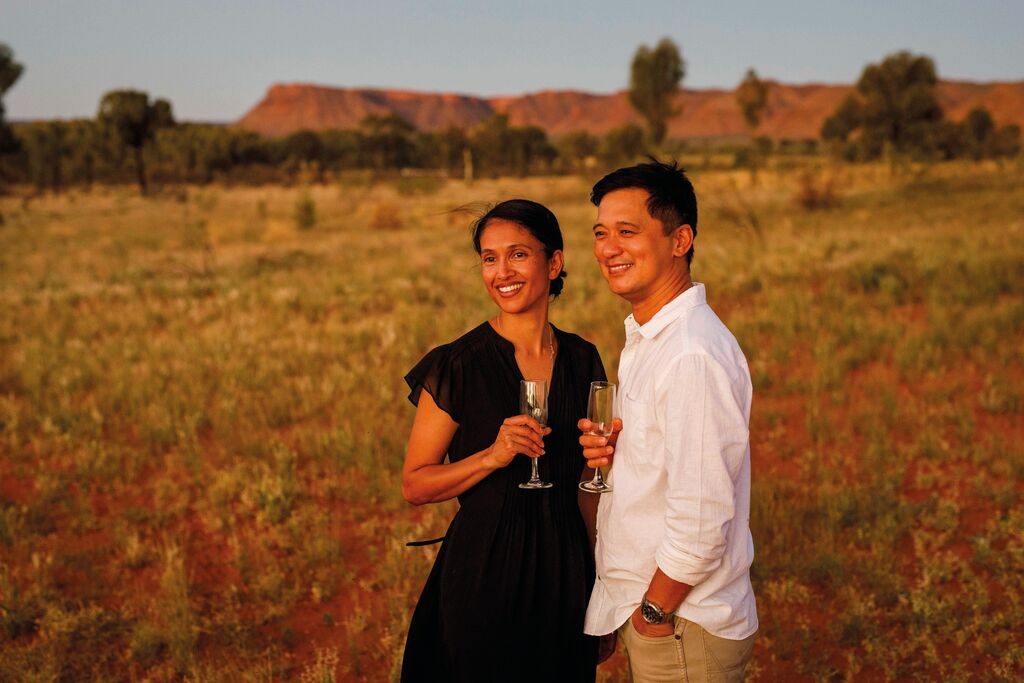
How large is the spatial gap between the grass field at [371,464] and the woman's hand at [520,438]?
2.31 meters

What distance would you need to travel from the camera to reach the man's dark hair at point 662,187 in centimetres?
205

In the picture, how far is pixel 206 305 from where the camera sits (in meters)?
12.7

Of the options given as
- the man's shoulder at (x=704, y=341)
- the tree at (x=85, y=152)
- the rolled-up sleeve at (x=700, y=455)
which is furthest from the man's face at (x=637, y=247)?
the tree at (x=85, y=152)

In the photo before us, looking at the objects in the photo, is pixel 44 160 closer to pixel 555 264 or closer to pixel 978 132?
pixel 555 264

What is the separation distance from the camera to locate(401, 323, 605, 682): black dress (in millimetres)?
2408

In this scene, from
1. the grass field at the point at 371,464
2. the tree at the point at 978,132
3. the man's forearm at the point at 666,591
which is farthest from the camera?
the tree at the point at 978,132

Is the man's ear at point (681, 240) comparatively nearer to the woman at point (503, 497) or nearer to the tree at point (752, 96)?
the woman at point (503, 497)

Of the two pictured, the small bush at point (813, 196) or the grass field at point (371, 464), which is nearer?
the grass field at point (371, 464)

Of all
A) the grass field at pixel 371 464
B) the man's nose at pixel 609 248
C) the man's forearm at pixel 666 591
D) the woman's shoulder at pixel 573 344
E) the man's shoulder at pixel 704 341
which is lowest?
the grass field at pixel 371 464

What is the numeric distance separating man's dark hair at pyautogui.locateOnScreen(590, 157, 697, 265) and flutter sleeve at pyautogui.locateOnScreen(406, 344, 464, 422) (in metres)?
0.75

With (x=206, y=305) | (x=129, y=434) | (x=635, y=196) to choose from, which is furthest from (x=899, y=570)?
(x=206, y=305)

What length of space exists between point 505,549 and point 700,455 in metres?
0.84

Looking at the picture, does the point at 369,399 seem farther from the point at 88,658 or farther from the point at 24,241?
the point at 24,241

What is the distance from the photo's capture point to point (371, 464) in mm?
6414
